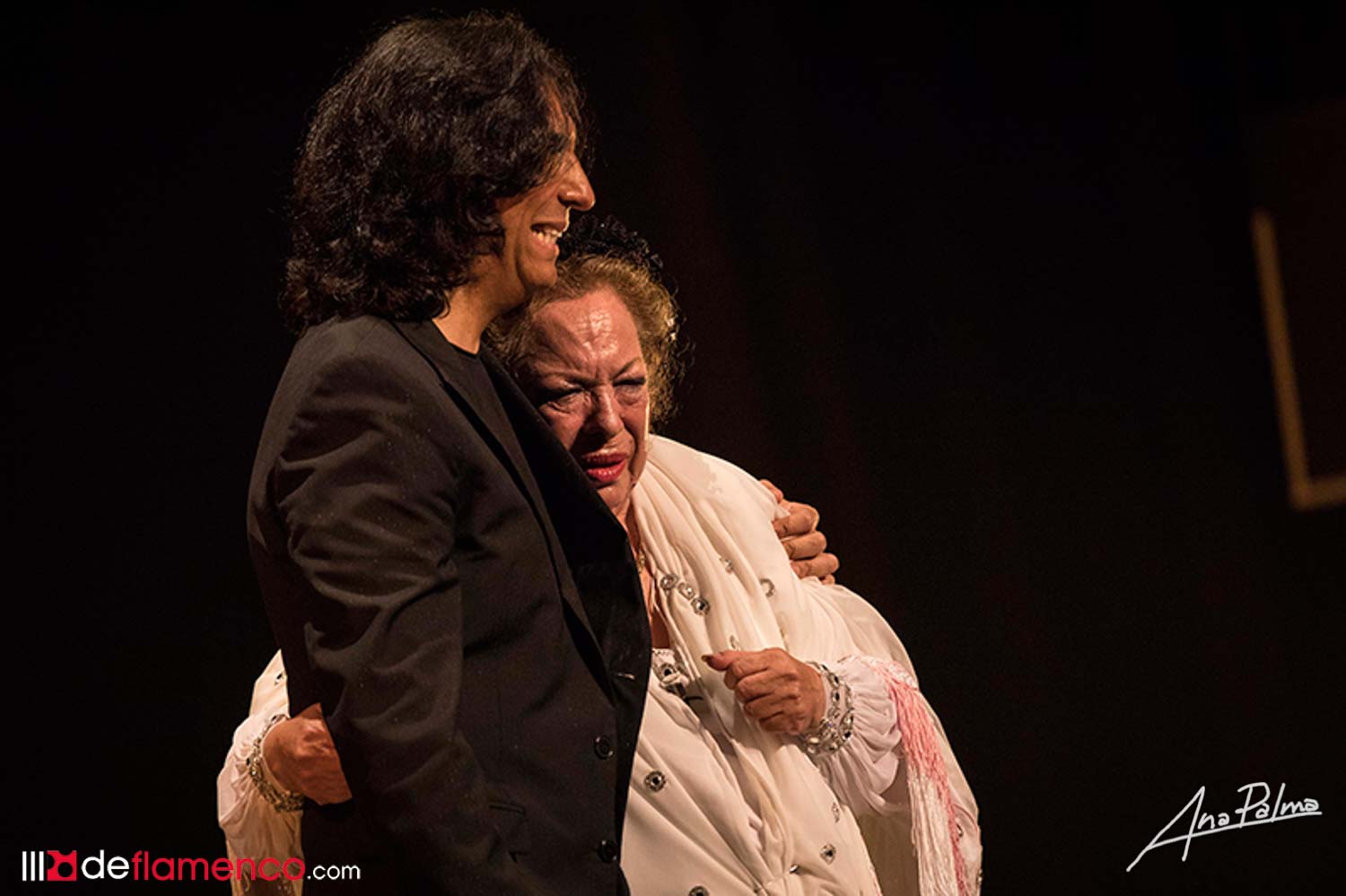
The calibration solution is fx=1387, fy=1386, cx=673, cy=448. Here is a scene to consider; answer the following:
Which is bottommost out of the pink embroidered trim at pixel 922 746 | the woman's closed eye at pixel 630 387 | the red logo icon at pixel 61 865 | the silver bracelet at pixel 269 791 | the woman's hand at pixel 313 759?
the red logo icon at pixel 61 865

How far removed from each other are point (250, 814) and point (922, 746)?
880mm

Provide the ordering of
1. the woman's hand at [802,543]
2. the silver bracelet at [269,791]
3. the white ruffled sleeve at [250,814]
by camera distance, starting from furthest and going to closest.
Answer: the woman's hand at [802,543]
the white ruffled sleeve at [250,814]
the silver bracelet at [269,791]

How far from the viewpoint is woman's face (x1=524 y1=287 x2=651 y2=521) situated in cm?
188

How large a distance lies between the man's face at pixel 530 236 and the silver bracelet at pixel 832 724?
76 cm

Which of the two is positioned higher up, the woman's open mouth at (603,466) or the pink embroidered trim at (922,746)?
the woman's open mouth at (603,466)

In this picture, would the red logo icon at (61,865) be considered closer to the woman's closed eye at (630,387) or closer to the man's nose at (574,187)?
the woman's closed eye at (630,387)

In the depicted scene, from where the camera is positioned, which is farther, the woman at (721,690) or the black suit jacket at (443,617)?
the woman at (721,690)

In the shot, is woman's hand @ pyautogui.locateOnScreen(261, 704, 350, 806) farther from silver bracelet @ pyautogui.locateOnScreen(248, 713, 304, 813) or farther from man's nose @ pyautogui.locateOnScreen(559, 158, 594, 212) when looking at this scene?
man's nose @ pyautogui.locateOnScreen(559, 158, 594, 212)

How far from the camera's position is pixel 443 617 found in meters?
1.11

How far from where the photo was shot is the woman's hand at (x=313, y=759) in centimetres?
131

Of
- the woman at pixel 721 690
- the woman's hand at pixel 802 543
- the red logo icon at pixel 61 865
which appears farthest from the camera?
the woman's hand at pixel 802 543

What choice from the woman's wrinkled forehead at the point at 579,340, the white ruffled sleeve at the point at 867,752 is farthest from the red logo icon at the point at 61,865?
the white ruffled sleeve at the point at 867,752
